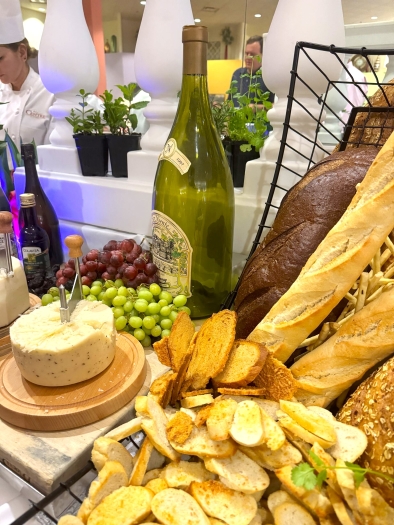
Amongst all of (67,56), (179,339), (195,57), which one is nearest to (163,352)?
(179,339)

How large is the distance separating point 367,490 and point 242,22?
3074 millimetres

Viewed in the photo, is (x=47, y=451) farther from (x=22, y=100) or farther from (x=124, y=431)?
(x=22, y=100)

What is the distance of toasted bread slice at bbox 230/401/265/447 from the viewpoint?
42 cm

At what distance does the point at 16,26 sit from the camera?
165 cm

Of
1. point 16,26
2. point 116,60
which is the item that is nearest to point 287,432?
point 16,26

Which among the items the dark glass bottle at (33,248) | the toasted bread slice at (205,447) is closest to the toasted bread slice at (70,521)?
the toasted bread slice at (205,447)

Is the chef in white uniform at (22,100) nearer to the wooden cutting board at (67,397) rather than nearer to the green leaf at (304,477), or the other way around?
the wooden cutting board at (67,397)

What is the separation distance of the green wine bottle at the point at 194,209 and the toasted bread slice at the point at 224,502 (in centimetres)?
47

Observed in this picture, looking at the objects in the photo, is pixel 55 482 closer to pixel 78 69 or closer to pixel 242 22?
pixel 78 69

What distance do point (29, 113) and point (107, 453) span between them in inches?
85.3

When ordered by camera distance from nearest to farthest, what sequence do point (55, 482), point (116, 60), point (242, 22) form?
1. point (55, 482)
2. point (242, 22)
3. point (116, 60)

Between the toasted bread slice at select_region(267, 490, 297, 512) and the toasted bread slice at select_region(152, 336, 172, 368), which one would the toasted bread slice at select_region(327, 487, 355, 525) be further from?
the toasted bread slice at select_region(152, 336, 172, 368)

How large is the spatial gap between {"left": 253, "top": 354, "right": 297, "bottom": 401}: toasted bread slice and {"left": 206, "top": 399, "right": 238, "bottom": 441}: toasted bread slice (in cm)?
7

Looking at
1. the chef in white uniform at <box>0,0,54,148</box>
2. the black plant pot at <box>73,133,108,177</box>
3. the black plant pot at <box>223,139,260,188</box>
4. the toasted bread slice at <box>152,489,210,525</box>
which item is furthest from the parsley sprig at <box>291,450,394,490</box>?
the chef in white uniform at <box>0,0,54,148</box>
